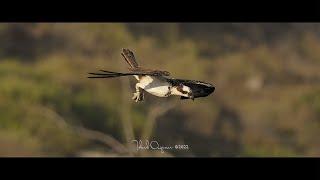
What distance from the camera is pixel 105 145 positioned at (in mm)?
6113

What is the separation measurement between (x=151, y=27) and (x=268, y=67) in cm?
126

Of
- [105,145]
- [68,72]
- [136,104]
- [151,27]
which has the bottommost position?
[105,145]

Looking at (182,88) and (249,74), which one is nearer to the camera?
(182,88)

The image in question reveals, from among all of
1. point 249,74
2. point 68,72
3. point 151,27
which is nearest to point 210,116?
point 249,74

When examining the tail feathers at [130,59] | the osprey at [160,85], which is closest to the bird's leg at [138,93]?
the osprey at [160,85]

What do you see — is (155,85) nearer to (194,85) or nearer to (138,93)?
(138,93)

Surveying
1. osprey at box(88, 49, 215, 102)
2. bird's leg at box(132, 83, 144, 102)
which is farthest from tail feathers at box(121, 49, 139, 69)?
bird's leg at box(132, 83, 144, 102)

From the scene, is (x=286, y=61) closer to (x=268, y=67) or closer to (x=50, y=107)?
(x=268, y=67)

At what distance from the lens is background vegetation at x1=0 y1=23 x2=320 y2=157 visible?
608 cm

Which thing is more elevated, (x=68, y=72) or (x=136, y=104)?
(x=68, y=72)

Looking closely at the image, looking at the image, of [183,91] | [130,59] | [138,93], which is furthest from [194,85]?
[130,59]

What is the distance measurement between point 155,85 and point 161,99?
0.95 meters

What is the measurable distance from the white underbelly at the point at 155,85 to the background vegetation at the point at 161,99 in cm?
88

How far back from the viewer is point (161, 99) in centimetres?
601
